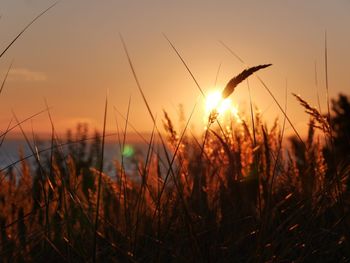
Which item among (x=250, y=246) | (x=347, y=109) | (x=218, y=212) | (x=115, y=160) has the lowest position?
(x=250, y=246)

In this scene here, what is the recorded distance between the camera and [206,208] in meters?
3.25

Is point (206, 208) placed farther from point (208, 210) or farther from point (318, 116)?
point (318, 116)

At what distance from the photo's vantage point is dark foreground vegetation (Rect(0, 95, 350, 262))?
7.23ft

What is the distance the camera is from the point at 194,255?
79.6 inches

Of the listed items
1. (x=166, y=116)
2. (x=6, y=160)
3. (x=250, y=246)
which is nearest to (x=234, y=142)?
(x=166, y=116)

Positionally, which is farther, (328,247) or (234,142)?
(234,142)

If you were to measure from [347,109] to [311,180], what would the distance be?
8417 mm

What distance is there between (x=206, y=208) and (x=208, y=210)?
513 millimetres

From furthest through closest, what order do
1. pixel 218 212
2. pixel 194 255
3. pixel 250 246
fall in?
1. pixel 250 246
2. pixel 218 212
3. pixel 194 255

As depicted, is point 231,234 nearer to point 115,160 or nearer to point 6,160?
point 115,160

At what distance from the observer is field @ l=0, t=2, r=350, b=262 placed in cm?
212

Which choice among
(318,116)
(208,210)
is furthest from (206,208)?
(318,116)

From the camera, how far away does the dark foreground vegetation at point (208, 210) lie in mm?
2203

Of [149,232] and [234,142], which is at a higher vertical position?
[234,142]
